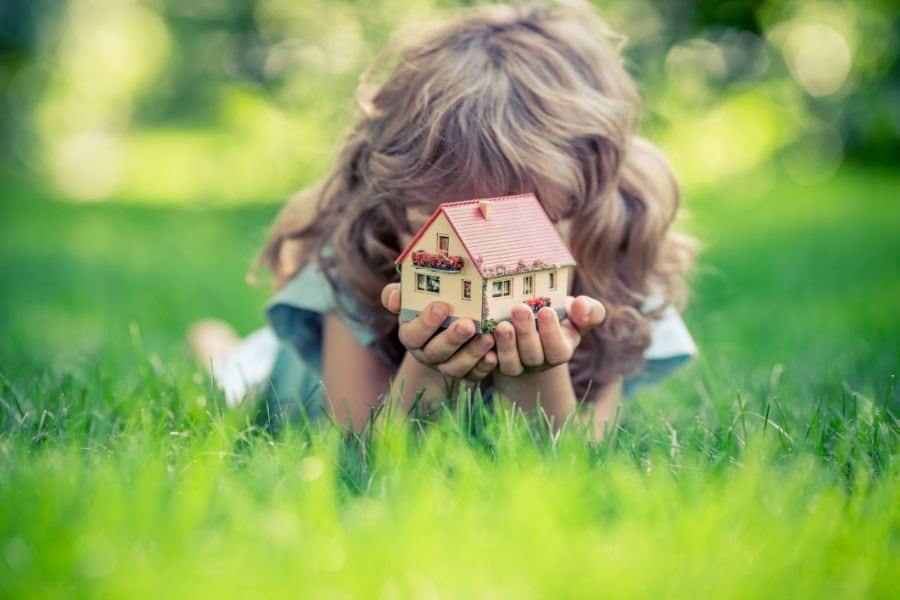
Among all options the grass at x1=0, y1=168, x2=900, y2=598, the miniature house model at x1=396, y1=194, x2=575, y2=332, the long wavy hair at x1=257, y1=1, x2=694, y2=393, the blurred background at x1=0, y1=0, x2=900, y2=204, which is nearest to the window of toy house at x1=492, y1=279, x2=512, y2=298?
the miniature house model at x1=396, y1=194, x2=575, y2=332

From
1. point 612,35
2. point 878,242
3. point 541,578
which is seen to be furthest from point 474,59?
point 878,242

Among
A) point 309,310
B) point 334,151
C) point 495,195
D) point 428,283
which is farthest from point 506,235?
point 309,310

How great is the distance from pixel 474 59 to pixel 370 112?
31 centimetres

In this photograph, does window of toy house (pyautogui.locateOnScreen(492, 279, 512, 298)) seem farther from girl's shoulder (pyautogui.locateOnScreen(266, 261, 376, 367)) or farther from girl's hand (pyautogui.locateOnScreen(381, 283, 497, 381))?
girl's shoulder (pyautogui.locateOnScreen(266, 261, 376, 367))

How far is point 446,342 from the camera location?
6.64 feet

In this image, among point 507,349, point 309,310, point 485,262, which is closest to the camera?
point 485,262

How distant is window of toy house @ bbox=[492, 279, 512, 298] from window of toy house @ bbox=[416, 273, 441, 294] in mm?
122

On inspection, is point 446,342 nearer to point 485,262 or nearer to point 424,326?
point 424,326

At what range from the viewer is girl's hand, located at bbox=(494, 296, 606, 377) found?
2012 mm

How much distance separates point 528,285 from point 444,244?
197mm

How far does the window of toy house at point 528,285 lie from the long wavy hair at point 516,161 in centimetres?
36

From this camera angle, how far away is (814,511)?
5.60ft

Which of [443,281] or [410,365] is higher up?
[443,281]

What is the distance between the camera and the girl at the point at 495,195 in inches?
92.0
